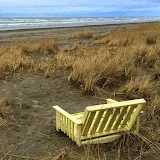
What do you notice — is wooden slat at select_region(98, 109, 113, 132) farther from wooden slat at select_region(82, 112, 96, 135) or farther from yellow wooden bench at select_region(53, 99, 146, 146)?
wooden slat at select_region(82, 112, 96, 135)

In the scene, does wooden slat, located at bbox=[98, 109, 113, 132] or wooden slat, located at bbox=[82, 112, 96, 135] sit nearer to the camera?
wooden slat, located at bbox=[82, 112, 96, 135]

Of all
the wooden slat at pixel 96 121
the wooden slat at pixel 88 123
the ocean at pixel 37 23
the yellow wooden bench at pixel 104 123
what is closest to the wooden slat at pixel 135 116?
the yellow wooden bench at pixel 104 123

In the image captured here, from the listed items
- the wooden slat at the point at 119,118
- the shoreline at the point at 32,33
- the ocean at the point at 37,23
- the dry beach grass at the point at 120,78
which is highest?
the wooden slat at the point at 119,118

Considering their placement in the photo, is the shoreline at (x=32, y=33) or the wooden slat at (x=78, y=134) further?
the shoreline at (x=32, y=33)

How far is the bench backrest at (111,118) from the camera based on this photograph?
4.55 m

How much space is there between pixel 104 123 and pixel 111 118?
0.12 meters

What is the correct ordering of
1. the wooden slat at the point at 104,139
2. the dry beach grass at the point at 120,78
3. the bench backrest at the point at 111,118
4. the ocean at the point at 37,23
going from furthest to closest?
the ocean at the point at 37,23 → the dry beach grass at the point at 120,78 → the wooden slat at the point at 104,139 → the bench backrest at the point at 111,118

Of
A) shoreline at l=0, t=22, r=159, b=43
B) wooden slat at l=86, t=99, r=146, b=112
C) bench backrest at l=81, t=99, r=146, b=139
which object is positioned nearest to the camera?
wooden slat at l=86, t=99, r=146, b=112

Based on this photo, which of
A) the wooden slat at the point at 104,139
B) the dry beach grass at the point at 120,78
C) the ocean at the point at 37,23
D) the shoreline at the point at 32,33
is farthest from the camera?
the ocean at the point at 37,23

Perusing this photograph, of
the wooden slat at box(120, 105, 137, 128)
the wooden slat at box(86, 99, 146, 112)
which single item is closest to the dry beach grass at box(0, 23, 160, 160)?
the wooden slat at box(120, 105, 137, 128)

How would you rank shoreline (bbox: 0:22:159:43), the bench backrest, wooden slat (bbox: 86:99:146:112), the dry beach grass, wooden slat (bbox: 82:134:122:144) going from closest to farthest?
wooden slat (bbox: 86:99:146:112), the bench backrest, wooden slat (bbox: 82:134:122:144), the dry beach grass, shoreline (bbox: 0:22:159:43)

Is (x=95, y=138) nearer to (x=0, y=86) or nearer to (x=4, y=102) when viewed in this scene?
(x=4, y=102)

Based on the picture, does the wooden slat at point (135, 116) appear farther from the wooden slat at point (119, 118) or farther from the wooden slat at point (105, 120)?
the wooden slat at point (105, 120)

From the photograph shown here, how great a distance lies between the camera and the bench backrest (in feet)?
14.9
